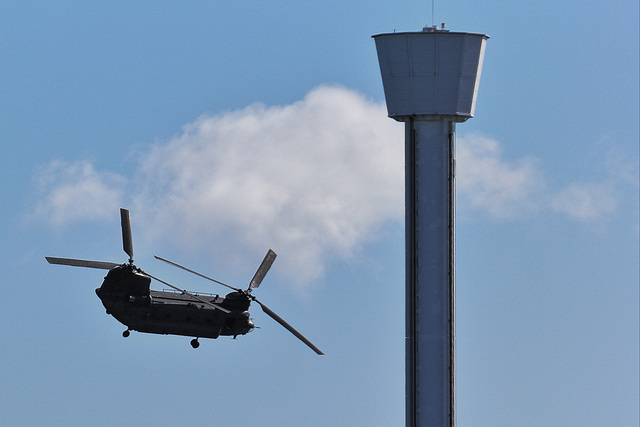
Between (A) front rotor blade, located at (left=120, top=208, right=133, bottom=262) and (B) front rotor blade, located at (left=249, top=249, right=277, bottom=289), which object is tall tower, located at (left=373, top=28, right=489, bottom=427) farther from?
(A) front rotor blade, located at (left=120, top=208, right=133, bottom=262)

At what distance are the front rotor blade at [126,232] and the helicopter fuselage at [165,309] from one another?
122cm

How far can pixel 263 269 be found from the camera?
221 ft

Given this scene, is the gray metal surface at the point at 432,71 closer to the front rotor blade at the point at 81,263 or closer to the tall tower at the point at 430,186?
the tall tower at the point at 430,186

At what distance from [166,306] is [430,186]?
60.8 ft

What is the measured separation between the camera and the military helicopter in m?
62.1

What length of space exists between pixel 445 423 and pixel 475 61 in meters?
22.2

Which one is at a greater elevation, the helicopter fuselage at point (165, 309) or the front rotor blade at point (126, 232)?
the front rotor blade at point (126, 232)

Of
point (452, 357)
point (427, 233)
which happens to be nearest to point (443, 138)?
point (427, 233)

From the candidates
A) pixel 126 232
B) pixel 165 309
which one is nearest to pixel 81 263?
pixel 126 232

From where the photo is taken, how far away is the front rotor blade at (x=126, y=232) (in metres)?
63.1

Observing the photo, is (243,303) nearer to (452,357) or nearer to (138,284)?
(138,284)

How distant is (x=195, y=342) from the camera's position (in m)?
64.6

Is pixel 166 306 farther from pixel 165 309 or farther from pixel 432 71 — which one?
pixel 432 71

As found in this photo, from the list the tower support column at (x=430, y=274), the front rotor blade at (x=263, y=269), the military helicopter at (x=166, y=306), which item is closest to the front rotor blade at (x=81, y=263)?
the military helicopter at (x=166, y=306)
